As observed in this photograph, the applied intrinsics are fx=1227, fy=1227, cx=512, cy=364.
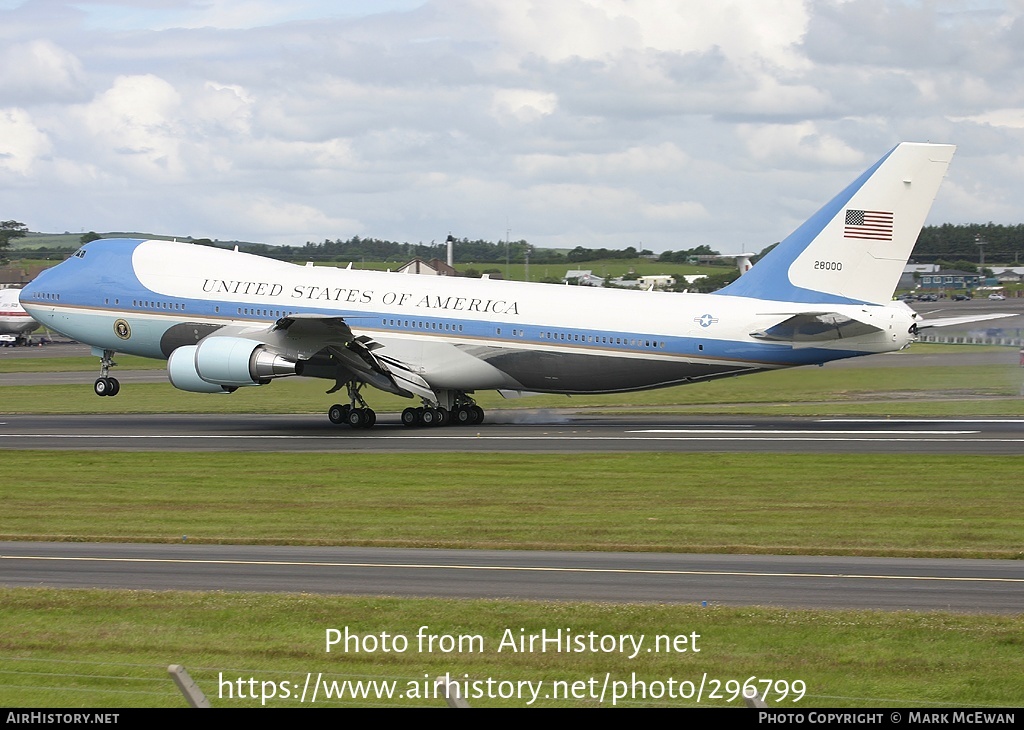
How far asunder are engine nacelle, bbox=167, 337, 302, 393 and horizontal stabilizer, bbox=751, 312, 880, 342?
16363mm

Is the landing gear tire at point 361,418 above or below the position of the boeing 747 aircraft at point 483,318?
below

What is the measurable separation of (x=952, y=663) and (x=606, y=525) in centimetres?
1089

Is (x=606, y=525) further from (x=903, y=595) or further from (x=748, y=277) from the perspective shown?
(x=748, y=277)

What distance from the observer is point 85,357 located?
9369cm

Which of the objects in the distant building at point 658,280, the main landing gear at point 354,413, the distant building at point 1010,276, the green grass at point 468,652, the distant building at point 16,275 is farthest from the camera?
the distant building at point 1010,276

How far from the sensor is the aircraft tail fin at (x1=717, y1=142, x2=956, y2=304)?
39.9m

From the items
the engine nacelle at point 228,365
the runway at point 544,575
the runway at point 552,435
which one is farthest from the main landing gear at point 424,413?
the runway at point 544,575

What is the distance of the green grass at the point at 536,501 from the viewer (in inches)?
931

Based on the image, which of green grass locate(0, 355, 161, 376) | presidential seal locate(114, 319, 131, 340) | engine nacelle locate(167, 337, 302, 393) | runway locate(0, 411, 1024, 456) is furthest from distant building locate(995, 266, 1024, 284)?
engine nacelle locate(167, 337, 302, 393)

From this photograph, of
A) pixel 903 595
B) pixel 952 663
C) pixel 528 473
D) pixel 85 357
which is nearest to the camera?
pixel 952 663

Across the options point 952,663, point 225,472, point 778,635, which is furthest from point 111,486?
point 952,663

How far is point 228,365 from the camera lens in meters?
42.0

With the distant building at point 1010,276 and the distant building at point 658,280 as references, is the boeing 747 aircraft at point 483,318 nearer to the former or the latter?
the distant building at point 658,280

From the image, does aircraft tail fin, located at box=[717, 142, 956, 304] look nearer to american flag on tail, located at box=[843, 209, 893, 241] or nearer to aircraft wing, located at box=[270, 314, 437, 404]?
american flag on tail, located at box=[843, 209, 893, 241]
